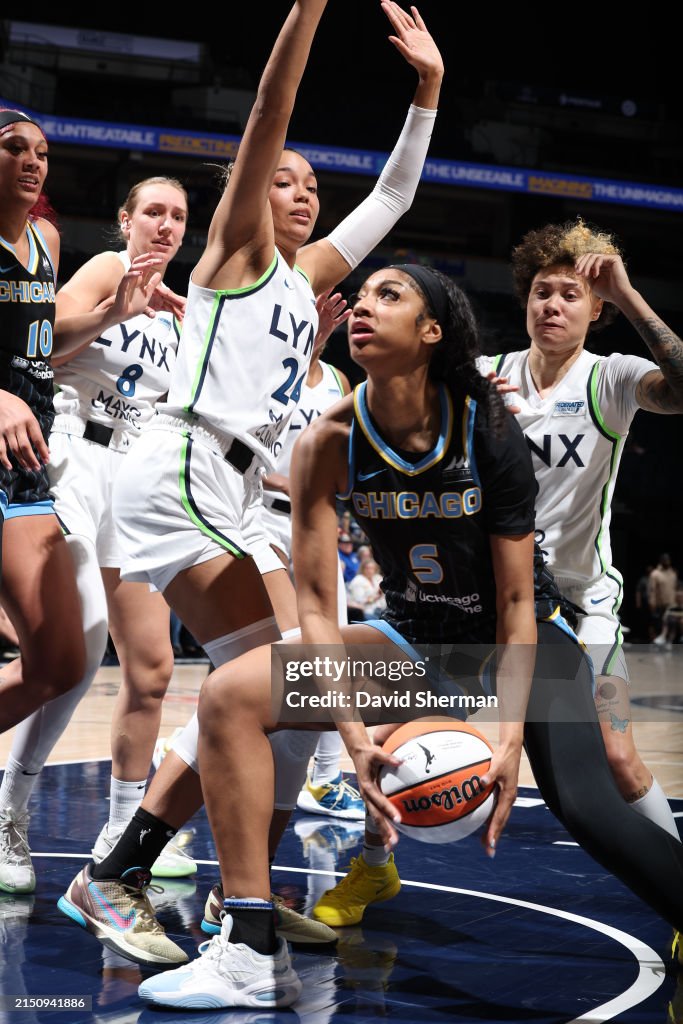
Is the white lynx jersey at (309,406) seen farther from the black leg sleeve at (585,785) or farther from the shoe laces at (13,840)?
the black leg sleeve at (585,785)

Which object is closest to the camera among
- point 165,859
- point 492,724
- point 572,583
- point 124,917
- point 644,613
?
point 124,917

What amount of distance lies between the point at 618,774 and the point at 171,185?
2747 mm

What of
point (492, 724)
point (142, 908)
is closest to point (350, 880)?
point (142, 908)

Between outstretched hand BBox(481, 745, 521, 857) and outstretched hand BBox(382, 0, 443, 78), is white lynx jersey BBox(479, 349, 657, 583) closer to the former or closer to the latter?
outstretched hand BBox(382, 0, 443, 78)

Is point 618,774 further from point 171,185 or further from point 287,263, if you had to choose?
point 171,185

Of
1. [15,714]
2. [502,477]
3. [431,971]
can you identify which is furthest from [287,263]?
[431,971]

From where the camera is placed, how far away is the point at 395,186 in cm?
401

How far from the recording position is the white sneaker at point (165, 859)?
4.02 m

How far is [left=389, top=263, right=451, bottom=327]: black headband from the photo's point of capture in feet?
10.1

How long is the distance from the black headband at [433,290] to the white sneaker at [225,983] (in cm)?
162

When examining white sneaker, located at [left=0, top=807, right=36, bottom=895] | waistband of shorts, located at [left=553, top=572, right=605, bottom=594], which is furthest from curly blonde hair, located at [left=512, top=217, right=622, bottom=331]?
white sneaker, located at [left=0, top=807, right=36, bottom=895]

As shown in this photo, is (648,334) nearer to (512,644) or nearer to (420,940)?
(512,644)

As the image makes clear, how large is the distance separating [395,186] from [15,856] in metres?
2.62

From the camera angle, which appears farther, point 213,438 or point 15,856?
point 15,856
